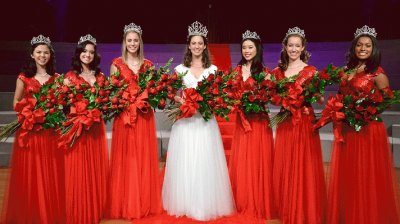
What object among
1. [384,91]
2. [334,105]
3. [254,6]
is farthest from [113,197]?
[254,6]

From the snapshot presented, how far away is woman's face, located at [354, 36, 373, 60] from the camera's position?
3.55 meters

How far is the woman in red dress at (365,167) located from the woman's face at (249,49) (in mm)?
948

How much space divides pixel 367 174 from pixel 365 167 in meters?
0.06

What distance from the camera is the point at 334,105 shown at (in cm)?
339

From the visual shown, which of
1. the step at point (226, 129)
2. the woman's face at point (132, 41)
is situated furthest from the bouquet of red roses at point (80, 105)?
the step at point (226, 129)

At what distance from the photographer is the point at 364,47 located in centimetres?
356

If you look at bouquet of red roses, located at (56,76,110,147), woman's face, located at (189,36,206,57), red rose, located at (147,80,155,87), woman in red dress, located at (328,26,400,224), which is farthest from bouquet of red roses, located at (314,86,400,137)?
bouquet of red roses, located at (56,76,110,147)

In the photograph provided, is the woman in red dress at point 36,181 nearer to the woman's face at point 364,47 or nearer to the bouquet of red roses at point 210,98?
the bouquet of red roses at point 210,98

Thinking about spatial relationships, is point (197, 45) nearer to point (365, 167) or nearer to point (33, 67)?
point (33, 67)

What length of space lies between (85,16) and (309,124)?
8.43 meters

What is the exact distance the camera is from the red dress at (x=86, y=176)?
12.0 ft

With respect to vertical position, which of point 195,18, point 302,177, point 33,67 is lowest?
point 302,177

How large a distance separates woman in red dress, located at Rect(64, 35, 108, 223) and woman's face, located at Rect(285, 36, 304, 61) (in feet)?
5.71

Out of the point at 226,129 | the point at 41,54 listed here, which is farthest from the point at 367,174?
the point at 226,129
